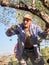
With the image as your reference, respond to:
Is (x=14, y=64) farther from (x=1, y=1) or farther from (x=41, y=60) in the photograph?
(x=1, y=1)

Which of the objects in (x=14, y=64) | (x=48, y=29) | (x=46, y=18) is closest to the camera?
(x=48, y=29)

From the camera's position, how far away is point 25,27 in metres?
6.73

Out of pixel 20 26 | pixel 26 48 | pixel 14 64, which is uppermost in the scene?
pixel 20 26

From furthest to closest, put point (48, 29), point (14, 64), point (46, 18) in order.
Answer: point (46, 18) < point (14, 64) < point (48, 29)

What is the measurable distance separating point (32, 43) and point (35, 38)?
0.13 m

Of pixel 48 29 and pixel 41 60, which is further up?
pixel 48 29

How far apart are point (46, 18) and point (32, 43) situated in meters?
2.43

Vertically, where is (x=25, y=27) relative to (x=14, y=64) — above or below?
above

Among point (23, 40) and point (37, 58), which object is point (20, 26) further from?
point (37, 58)

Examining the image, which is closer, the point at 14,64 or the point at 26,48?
the point at 26,48

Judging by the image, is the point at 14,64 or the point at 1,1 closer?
the point at 14,64

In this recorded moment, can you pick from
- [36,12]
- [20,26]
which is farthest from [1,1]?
[20,26]

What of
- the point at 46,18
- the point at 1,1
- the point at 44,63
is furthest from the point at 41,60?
the point at 1,1

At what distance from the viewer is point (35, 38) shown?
6828 mm
